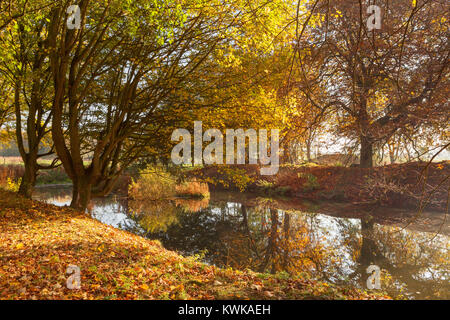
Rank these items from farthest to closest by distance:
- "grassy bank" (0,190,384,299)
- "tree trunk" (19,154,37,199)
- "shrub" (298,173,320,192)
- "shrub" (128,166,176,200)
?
"shrub" (298,173,320,192) → "shrub" (128,166,176,200) → "tree trunk" (19,154,37,199) → "grassy bank" (0,190,384,299)

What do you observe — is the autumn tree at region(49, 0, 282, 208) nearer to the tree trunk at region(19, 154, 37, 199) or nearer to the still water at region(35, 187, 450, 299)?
the tree trunk at region(19, 154, 37, 199)

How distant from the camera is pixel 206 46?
679 centimetres

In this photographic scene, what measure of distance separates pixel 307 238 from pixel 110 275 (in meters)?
6.69

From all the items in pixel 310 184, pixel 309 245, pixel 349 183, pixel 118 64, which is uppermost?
pixel 118 64

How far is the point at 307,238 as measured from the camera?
8.89 meters

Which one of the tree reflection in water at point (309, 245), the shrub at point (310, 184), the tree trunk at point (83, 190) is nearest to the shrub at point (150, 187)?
the tree reflection in water at point (309, 245)

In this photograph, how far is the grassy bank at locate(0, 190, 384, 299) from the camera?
10.4 feet

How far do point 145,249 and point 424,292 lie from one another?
5.03 metres

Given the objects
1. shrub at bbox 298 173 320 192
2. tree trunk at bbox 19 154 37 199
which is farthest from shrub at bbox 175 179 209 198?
tree trunk at bbox 19 154 37 199

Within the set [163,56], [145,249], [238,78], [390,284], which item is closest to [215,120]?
[238,78]

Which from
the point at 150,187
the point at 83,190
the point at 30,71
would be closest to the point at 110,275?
the point at 83,190

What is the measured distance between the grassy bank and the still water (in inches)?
44.5

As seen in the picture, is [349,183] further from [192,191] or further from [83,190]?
[83,190]

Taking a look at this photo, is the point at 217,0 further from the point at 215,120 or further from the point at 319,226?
the point at 319,226
